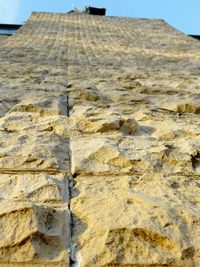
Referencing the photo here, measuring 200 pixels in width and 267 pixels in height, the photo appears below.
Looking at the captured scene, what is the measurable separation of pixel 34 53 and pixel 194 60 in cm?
158

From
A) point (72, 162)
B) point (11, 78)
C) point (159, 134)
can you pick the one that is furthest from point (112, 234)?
point (11, 78)

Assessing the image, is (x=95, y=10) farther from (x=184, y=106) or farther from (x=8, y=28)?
(x=184, y=106)

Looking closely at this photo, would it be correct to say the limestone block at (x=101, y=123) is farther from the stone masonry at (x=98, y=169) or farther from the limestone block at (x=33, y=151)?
the limestone block at (x=33, y=151)

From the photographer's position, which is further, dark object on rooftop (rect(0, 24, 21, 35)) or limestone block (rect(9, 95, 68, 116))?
dark object on rooftop (rect(0, 24, 21, 35))

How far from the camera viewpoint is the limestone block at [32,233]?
33.6 inches

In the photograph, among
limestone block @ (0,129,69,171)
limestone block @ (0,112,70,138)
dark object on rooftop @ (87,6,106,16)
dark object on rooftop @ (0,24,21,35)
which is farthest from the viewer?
dark object on rooftop @ (87,6,106,16)

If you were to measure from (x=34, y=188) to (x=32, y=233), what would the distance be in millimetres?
221

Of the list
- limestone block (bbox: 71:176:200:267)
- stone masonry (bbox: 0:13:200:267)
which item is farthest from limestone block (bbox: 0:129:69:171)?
limestone block (bbox: 71:176:200:267)

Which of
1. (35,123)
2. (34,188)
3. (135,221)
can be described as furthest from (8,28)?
(135,221)

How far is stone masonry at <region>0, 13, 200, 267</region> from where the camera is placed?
90 centimetres

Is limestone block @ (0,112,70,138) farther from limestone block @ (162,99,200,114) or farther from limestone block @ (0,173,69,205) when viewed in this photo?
limestone block @ (162,99,200,114)

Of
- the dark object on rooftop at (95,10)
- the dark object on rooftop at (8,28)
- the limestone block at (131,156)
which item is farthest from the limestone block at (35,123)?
the dark object on rooftop at (95,10)

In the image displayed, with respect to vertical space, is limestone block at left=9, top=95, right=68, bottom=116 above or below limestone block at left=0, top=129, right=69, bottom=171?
below

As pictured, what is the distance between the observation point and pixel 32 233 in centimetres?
90
